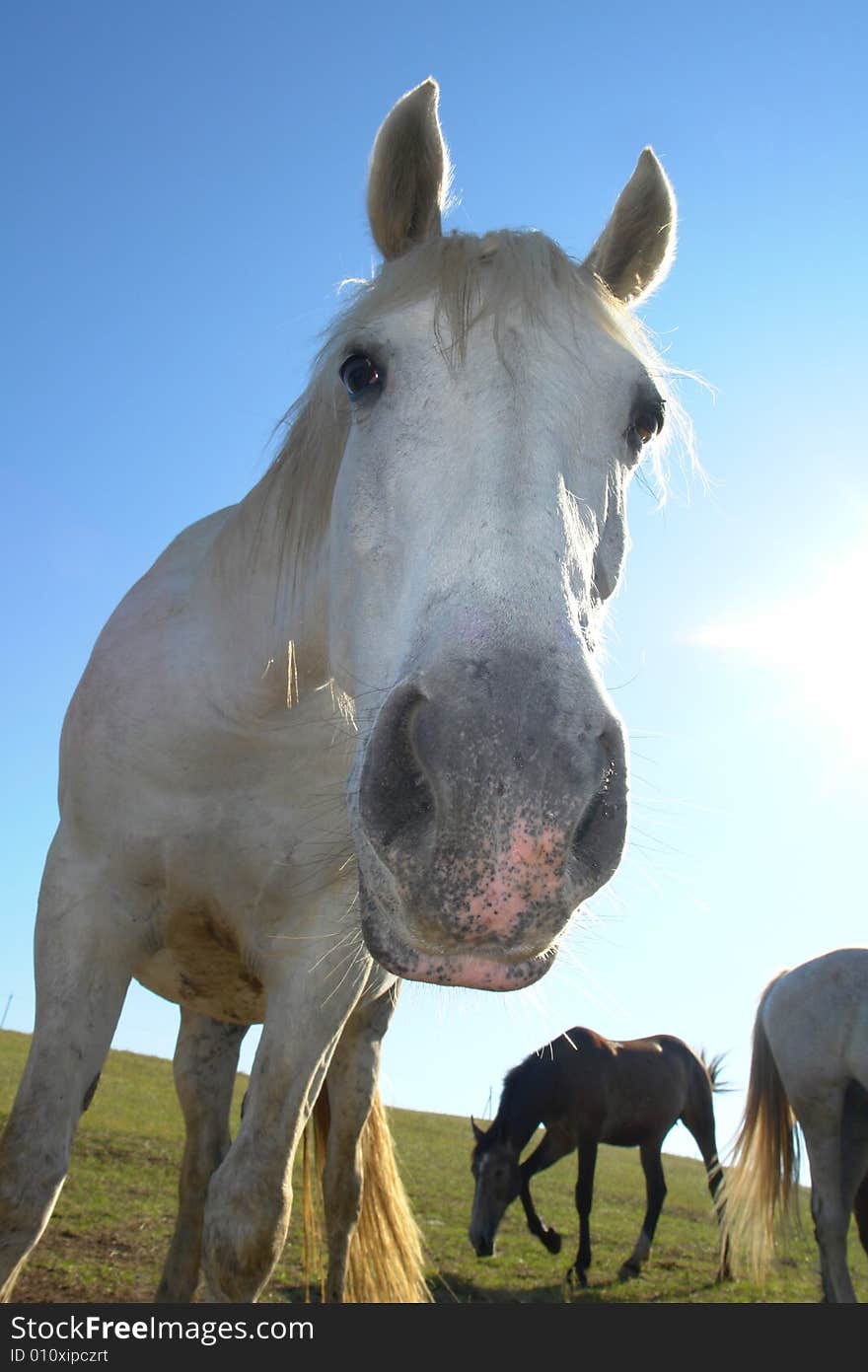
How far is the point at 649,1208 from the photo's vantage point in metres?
10.4

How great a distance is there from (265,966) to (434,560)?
6.06ft

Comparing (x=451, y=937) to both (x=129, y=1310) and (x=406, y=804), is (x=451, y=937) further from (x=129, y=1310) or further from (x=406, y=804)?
(x=129, y=1310)


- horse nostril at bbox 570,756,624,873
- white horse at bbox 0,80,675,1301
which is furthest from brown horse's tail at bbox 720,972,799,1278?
horse nostril at bbox 570,756,624,873

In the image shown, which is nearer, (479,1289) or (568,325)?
(568,325)

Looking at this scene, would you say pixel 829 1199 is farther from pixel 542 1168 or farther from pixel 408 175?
pixel 408 175

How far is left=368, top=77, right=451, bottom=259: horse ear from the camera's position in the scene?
2795 millimetres

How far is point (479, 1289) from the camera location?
7242 mm

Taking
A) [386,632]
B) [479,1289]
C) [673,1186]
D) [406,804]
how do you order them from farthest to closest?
[673,1186] < [479,1289] < [386,632] < [406,804]

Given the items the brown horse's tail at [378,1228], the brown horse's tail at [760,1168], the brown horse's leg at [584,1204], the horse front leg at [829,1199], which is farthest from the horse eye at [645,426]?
the brown horse's leg at [584,1204]

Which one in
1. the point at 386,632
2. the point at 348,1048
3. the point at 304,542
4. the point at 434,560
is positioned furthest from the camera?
the point at 348,1048

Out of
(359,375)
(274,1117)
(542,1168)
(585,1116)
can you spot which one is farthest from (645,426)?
(542,1168)

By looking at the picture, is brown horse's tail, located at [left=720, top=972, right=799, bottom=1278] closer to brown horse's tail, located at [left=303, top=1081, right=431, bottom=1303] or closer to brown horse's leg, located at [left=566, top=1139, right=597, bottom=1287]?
brown horse's leg, located at [left=566, top=1139, right=597, bottom=1287]

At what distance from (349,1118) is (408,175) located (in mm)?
4064

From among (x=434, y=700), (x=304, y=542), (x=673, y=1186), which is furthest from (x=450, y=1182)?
(x=434, y=700)
